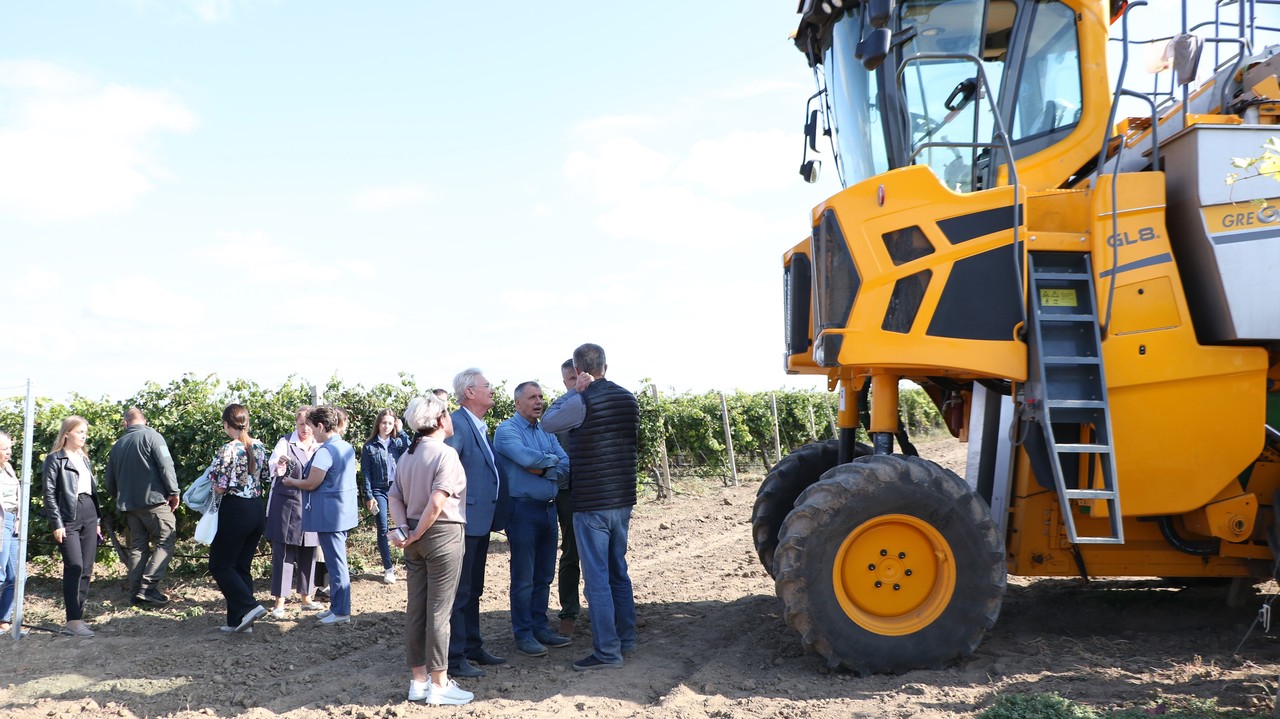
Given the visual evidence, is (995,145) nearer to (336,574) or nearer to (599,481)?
(599,481)

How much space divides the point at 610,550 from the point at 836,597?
153 cm

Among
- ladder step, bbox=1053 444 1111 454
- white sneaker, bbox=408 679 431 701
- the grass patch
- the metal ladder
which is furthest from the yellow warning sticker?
white sneaker, bbox=408 679 431 701

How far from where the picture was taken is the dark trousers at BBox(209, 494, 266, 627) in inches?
270

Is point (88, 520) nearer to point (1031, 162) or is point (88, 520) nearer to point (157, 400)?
point (157, 400)

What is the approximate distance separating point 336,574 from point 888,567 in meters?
4.22

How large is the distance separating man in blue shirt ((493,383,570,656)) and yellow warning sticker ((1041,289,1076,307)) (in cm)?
312

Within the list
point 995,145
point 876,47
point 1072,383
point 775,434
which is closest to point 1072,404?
point 1072,383

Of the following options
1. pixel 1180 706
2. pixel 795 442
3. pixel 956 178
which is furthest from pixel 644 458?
pixel 1180 706

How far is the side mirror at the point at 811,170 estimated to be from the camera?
22.8ft

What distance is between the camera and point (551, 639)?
21.0 ft

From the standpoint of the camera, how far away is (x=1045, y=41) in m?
6.01

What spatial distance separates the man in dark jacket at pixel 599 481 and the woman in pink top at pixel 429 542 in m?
0.83

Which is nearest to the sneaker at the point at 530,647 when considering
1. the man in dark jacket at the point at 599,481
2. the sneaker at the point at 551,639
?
the sneaker at the point at 551,639

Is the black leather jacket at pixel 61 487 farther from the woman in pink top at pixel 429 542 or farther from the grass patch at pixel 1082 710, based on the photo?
the grass patch at pixel 1082 710
